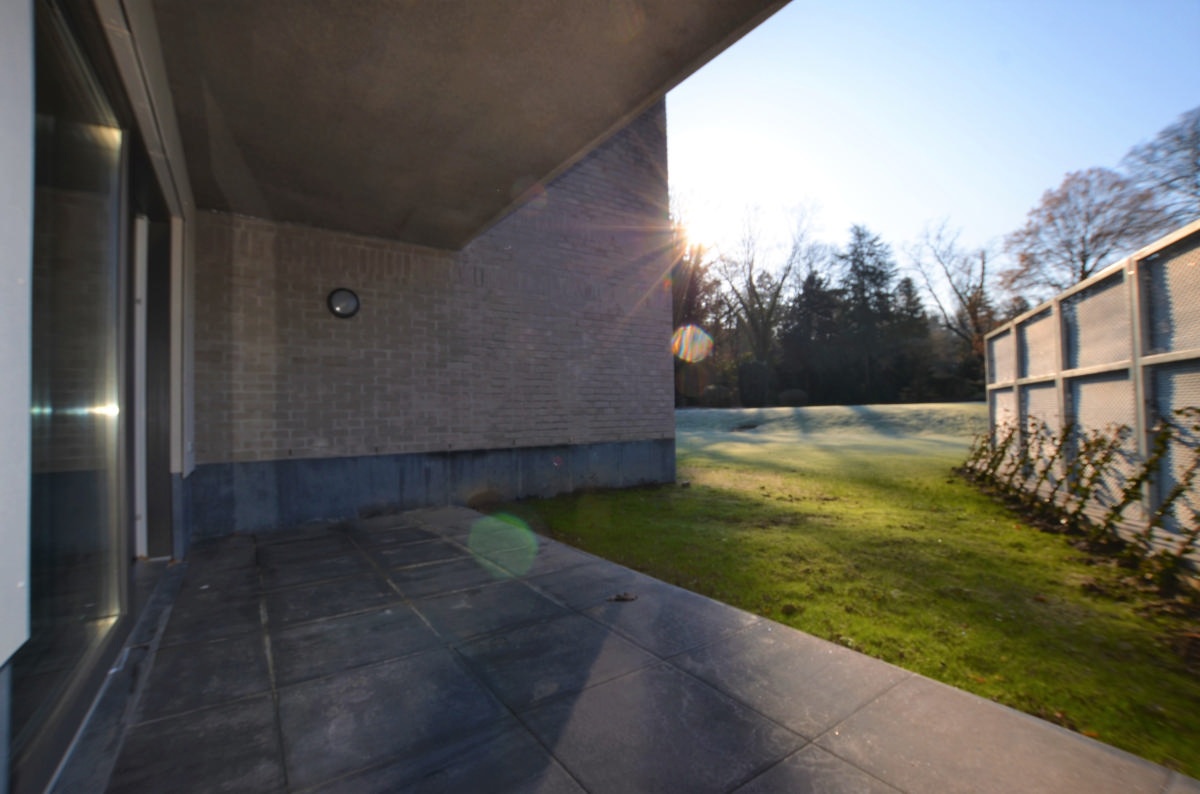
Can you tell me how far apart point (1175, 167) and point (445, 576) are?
30.2 m

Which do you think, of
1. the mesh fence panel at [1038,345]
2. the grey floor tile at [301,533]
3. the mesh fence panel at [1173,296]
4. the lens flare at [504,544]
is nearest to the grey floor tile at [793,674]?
the lens flare at [504,544]

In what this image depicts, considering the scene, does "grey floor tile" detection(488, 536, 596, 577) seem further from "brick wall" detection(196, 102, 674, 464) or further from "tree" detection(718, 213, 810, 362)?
"tree" detection(718, 213, 810, 362)

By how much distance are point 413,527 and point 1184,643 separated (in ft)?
19.0

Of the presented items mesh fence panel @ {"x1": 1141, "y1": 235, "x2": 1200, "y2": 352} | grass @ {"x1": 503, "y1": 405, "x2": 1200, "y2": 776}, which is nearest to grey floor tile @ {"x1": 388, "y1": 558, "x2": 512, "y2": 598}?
grass @ {"x1": 503, "y1": 405, "x2": 1200, "y2": 776}

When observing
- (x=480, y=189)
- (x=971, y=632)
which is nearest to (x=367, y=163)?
(x=480, y=189)

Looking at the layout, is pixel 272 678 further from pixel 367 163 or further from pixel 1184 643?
pixel 1184 643

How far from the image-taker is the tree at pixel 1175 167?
19406 millimetres

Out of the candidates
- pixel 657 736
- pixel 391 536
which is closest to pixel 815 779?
pixel 657 736

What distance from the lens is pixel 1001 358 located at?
7504 mm

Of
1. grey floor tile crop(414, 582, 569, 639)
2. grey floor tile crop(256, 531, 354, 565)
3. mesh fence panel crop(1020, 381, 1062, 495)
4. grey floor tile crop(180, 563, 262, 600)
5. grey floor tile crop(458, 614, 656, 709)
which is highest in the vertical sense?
mesh fence panel crop(1020, 381, 1062, 495)

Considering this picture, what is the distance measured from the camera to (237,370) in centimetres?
526

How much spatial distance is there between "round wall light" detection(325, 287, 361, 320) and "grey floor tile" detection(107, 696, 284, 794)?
4496 mm

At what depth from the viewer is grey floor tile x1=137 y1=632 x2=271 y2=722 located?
2186 millimetres

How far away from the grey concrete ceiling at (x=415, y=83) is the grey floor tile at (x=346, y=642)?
3313 mm
